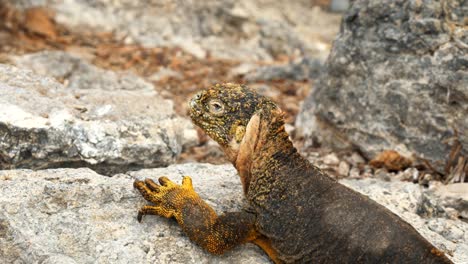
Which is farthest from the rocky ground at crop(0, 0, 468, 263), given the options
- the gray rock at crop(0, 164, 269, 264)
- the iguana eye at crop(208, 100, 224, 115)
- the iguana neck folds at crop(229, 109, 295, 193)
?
the iguana eye at crop(208, 100, 224, 115)

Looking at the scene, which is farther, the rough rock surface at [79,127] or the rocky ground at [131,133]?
the rough rock surface at [79,127]

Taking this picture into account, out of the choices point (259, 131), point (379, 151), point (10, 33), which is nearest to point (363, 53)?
point (379, 151)

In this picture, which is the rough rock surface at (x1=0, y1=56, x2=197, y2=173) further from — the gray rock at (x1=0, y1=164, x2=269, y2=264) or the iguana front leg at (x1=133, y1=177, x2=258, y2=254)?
the iguana front leg at (x1=133, y1=177, x2=258, y2=254)

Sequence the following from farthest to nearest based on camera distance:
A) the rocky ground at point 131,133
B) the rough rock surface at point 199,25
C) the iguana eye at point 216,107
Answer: the rough rock surface at point 199,25
the iguana eye at point 216,107
the rocky ground at point 131,133

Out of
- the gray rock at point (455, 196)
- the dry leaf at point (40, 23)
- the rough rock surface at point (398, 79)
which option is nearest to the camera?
the gray rock at point (455, 196)

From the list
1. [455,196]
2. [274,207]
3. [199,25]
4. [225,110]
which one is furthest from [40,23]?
[455,196]

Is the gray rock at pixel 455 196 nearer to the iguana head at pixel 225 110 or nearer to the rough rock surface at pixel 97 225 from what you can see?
the rough rock surface at pixel 97 225

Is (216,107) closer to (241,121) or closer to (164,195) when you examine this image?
(241,121)


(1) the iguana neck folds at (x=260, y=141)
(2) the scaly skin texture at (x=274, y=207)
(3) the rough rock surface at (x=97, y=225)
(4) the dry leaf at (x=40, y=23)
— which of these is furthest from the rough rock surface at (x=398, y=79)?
(4) the dry leaf at (x=40, y=23)
